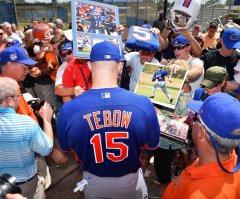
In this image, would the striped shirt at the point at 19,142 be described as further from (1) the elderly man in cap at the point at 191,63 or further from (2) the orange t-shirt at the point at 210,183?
(1) the elderly man in cap at the point at 191,63

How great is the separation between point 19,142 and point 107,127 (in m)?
0.79

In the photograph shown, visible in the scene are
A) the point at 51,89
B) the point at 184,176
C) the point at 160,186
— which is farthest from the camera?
the point at 51,89

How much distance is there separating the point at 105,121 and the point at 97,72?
1.33 ft

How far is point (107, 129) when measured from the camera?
6.34 ft

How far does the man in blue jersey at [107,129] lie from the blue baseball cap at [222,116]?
541 millimetres

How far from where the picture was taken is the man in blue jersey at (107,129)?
190 centimetres

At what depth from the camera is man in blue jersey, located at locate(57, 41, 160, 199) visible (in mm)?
1900

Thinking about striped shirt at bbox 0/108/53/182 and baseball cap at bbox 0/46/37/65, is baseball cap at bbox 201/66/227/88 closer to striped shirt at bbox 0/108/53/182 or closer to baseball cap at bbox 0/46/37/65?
striped shirt at bbox 0/108/53/182

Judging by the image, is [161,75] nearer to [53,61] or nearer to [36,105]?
[36,105]

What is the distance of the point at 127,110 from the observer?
1.90 m

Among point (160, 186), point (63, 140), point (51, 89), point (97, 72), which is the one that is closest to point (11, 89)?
point (63, 140)

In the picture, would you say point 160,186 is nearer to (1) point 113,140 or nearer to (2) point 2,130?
(1) point 113,140

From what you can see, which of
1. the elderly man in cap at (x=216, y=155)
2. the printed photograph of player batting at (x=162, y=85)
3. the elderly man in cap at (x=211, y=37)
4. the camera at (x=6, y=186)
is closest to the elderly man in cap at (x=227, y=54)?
the printed photograph of player batting at (x=162, y=85)

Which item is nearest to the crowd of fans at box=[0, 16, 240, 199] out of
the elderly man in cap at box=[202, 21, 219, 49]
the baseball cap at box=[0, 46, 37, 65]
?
the baseball cap at box=[0, 46, 37, 65]
